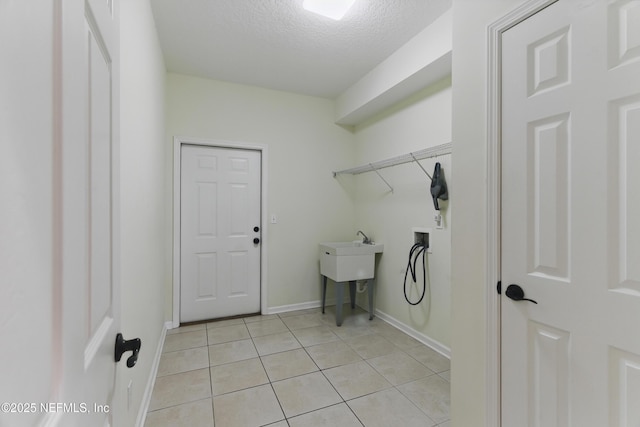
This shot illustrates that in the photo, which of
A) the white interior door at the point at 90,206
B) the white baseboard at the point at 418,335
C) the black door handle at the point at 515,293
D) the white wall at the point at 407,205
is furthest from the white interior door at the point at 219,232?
the black door handle at the point at 515,293

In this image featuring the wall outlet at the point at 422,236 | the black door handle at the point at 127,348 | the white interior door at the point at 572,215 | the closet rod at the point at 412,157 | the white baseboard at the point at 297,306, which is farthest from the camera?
the white baseboard at the point at 297,306

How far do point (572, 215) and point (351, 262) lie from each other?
2.20 meters

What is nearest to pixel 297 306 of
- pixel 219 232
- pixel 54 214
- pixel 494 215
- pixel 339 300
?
pixel 339 300

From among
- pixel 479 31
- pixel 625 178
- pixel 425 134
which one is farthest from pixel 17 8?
pixel 425 134

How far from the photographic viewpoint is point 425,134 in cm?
272

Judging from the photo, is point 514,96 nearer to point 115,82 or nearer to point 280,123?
point 115,82

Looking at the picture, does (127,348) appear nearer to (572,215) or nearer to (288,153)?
(572,215)

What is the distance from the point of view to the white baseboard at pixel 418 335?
2500mm

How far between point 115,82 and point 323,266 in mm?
2913

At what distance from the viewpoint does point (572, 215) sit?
108cm

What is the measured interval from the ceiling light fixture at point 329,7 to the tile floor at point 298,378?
269 centimetres

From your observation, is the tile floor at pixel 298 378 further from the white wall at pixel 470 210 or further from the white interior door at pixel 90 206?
the white interior door at pixel 90 206

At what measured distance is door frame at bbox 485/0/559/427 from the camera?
4.24 ft

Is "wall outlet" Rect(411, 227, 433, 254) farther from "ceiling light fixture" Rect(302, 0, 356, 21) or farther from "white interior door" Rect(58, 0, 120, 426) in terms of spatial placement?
"white interior door" Rect(58, 0, 120, 426)
